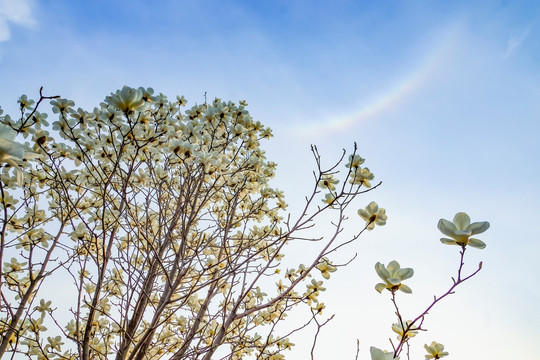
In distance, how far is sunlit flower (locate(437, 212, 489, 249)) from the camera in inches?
41.8

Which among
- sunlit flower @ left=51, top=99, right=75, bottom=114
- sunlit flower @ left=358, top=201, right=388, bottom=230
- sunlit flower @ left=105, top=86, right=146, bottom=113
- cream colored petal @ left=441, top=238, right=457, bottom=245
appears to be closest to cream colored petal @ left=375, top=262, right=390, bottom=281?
cream colored petal @ left=441, top=238, right=457, bottom=245

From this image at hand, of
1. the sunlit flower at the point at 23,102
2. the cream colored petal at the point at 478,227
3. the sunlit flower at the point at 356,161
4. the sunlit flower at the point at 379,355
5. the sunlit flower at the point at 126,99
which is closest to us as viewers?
the sunlit flower at the point at 379,355

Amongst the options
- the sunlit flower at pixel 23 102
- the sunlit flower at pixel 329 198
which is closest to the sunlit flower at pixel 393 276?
the sunlit flower at pixel 329 198

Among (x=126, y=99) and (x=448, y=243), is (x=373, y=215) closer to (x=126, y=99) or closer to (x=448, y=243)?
(x=448, y=243)

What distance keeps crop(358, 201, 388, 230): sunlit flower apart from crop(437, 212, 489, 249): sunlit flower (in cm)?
55

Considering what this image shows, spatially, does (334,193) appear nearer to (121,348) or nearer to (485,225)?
(485,225)

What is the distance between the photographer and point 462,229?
1.09 metres

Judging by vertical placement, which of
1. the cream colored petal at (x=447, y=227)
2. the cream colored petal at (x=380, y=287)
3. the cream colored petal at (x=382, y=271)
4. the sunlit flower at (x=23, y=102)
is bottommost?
the cream colored petal at (x=380, y=287)

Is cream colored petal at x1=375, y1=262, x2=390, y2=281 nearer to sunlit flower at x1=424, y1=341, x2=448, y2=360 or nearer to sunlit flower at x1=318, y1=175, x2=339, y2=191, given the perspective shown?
sunlit flower at x1=424, y1=341, x2=448, y2=360

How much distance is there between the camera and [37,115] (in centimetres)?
214

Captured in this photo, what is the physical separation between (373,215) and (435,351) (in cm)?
63

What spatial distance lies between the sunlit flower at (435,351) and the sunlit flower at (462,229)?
581mm

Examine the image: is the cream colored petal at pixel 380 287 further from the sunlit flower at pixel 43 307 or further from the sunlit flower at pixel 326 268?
the sunlit flower at pixel 43 307

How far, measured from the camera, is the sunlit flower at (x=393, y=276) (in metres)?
1.11
